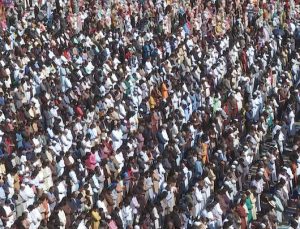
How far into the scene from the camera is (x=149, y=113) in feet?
93.0

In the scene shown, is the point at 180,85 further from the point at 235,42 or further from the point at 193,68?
the point at 235,42

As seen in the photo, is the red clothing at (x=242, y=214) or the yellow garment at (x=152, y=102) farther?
the yellow garment at (x=152, y=102)

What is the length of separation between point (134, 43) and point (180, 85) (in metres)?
4.45

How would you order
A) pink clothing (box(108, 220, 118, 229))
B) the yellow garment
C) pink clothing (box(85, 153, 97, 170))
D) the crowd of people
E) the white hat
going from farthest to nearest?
1. the yellow garment
2. pink clothing (box(85, 153, 97, 170))
3. the white hat
4. the crowd of people
5. pink clothing (box(108, 220, 118, 229))

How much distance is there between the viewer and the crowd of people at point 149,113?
76.4 feet

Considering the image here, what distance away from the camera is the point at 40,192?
23500 millimetres

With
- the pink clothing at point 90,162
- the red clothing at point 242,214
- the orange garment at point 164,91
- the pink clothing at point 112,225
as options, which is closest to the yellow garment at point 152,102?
the orange garment at point 164,91

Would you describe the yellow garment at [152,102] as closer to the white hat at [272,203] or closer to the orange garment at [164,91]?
the orange garment at [164,91]

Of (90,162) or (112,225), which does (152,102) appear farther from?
(112,225)

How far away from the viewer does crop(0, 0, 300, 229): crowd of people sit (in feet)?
76.4

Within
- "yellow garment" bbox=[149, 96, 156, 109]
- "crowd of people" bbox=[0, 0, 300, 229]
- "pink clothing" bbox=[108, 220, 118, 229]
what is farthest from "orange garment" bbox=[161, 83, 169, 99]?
"pink clothing" bbox=[108, 220, 118, 229]

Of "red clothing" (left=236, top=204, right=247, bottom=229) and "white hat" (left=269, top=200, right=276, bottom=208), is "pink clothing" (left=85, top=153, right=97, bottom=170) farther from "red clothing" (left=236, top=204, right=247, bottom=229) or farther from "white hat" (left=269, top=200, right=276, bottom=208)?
"white hat" (left=269, top=200, right=276, bottom=208)

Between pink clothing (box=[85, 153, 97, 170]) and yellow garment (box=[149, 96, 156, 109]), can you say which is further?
yellow garment (box=[149, 96, 156, 109])

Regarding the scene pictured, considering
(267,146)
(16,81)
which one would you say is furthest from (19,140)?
(267,146)
